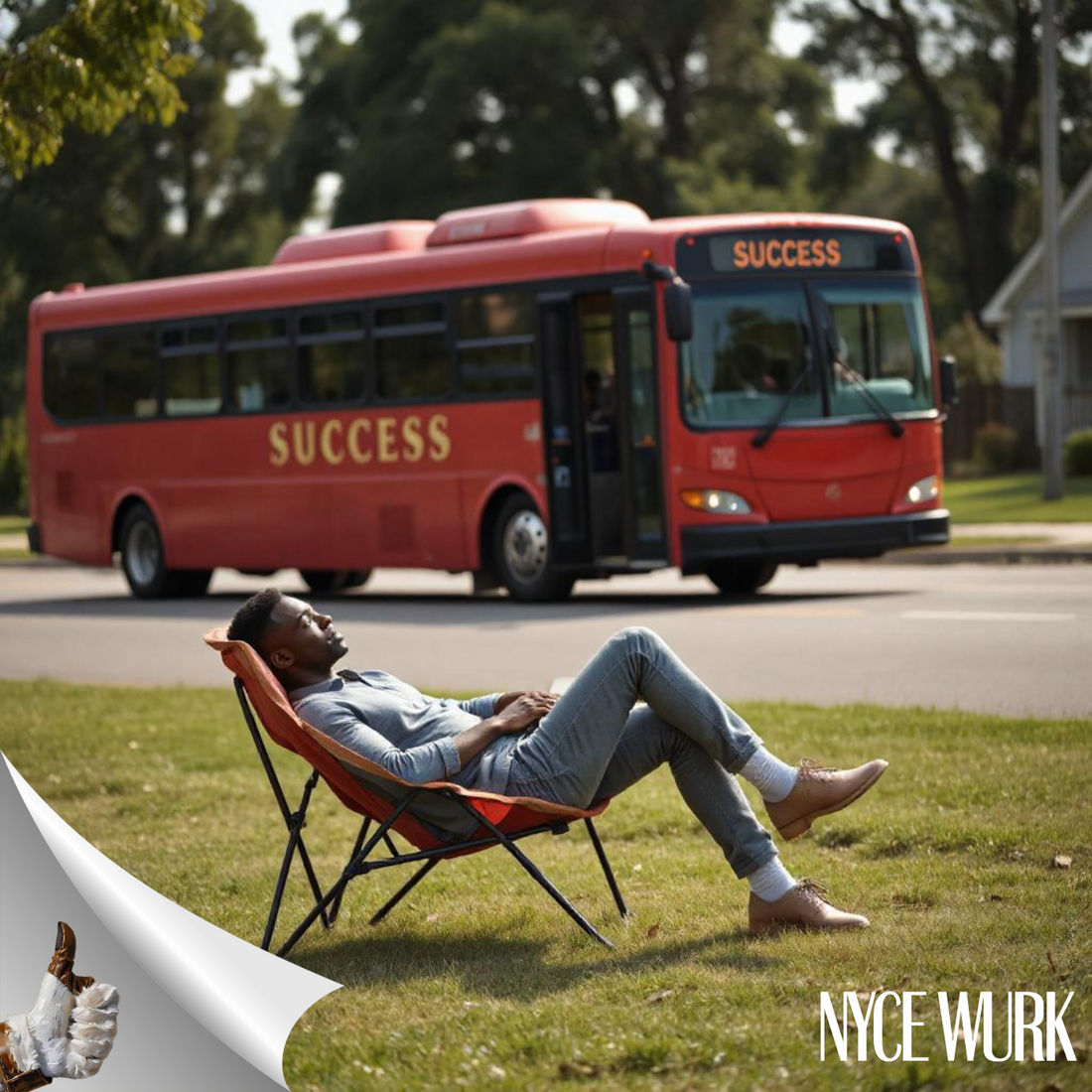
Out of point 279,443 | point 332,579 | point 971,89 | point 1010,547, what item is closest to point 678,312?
point 279,443

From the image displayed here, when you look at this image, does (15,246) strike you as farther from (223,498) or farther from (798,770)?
(798,770)

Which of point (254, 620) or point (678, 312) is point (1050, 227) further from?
point (254, 620)

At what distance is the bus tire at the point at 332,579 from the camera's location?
72.7ft

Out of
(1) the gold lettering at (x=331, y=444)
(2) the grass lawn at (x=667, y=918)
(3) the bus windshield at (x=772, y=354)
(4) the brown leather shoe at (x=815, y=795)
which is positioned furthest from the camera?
(1) the gold lettering at (x=331, y=444)

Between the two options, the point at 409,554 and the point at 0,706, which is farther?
the point at 409,554

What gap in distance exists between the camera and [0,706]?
12484 millimetres

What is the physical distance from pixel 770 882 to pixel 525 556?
41.2 feet

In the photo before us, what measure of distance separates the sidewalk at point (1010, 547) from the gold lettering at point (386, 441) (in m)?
4.91

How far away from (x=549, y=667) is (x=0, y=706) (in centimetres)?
322

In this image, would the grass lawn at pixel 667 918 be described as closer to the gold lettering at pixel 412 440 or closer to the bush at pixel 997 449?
the gold lettering at pixel 412 440

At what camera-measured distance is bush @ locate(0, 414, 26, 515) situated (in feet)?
156

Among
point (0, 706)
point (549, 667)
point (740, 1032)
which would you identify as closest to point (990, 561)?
point (549, 667)

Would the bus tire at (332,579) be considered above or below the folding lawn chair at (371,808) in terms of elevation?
below

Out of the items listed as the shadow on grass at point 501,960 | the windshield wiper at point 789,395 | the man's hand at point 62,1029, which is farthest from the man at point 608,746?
the windshield wiper at point 789,395
